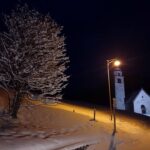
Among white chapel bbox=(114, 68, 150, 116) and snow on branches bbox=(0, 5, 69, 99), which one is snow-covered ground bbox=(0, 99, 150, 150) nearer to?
snow on branches bbox=(0, 5, 69, 99)

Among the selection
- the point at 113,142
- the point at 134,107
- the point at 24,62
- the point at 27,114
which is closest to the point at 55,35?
the point at 24,62

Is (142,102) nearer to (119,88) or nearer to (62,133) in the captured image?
(119,88)

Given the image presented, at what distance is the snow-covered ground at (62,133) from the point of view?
1639 centimetres

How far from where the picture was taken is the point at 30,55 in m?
22.2

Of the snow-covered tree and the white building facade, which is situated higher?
the snow-covered tree

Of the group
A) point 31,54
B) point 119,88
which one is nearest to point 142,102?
point 119,88

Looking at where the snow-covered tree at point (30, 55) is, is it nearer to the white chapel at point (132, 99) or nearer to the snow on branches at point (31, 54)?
the snow on branches at point (31, 54)

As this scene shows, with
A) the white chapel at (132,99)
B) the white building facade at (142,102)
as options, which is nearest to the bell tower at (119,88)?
the white chapel at (132,99)

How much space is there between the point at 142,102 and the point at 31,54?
5522 cm

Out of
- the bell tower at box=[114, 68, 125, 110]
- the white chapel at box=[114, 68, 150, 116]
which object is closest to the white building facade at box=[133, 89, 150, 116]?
the white chapel at box=[114, 68, 150, 116]

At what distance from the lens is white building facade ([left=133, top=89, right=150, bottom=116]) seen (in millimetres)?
73250

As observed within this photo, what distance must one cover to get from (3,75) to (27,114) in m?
3.47

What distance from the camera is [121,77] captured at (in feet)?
250

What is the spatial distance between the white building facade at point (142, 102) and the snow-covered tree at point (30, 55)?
51117 mm
